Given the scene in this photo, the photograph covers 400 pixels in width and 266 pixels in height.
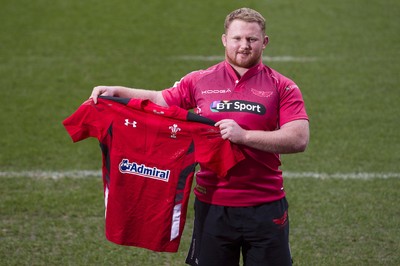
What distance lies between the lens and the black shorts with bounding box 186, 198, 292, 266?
5035mm

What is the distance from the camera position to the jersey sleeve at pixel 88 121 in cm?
534

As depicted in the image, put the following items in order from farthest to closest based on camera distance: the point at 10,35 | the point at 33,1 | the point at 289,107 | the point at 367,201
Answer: the point at 33,1 < the point at 10,35 < the point at 367,201 < the point at 289,107

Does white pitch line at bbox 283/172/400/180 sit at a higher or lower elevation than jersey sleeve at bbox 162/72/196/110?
lower

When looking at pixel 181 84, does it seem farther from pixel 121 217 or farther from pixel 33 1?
pixel 33 1

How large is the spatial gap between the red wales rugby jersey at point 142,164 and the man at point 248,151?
0.19 metres

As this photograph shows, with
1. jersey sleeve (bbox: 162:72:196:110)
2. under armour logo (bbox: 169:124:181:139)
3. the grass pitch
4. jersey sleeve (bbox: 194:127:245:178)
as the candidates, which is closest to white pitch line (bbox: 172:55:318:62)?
the grass pitch

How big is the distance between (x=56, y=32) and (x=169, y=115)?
9.84 metres

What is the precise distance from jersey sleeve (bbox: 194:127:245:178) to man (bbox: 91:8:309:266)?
2.9 inches

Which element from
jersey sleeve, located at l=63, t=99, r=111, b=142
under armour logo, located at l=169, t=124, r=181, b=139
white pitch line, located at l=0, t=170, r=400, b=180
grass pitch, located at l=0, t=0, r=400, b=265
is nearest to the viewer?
under armour logo, located at l=169, t=124, r=181, b=139

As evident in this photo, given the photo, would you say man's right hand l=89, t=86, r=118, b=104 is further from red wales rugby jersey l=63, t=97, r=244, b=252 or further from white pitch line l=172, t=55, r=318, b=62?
white pitch line l=172, t=55, r=318, b=62

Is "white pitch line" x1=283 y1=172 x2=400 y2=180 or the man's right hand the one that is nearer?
the man's right hand

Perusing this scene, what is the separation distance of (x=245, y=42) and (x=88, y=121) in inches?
45.5

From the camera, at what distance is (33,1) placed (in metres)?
16.2

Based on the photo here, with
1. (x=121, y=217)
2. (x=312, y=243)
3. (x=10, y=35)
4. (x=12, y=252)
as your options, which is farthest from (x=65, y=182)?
(x=10, y=35)
